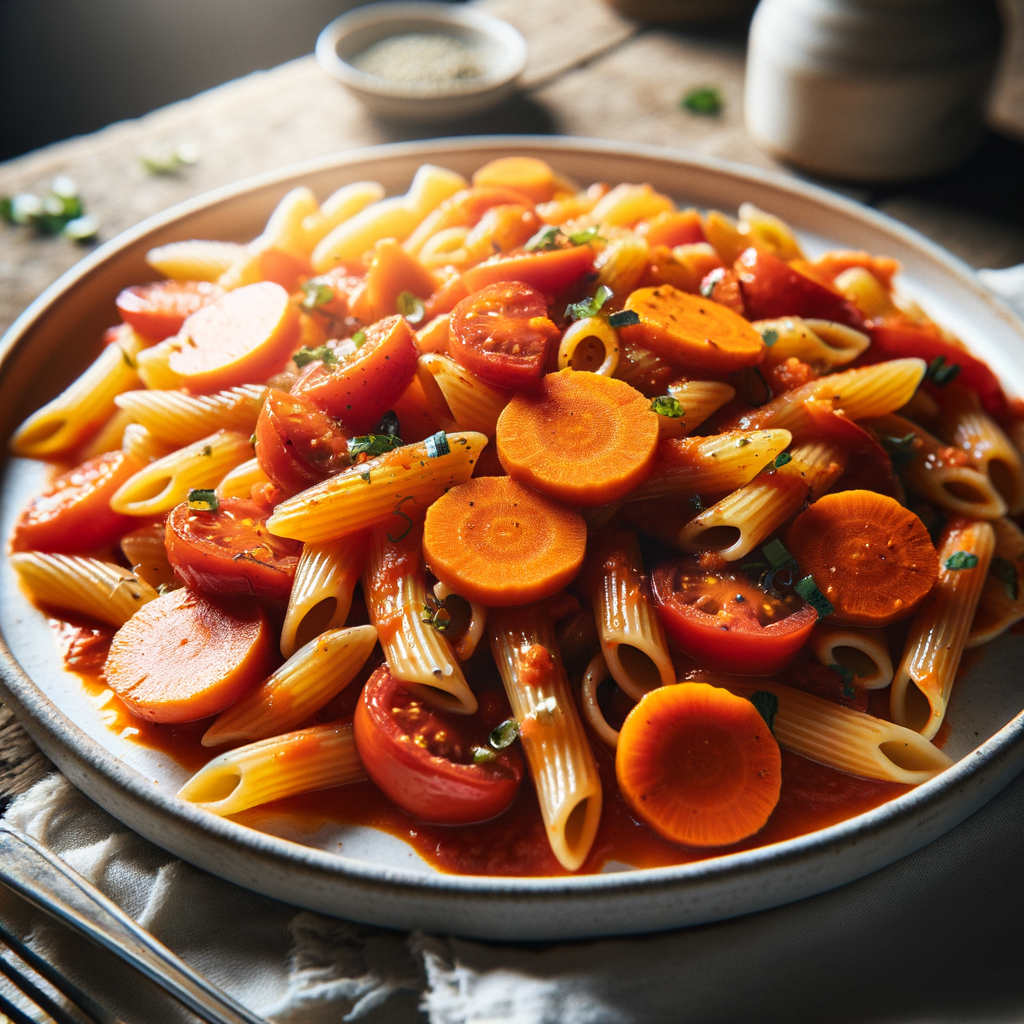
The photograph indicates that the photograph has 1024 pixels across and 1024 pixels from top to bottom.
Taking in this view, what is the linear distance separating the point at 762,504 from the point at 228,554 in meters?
1.55

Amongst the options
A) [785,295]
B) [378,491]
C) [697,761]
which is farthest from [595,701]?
[785,295]

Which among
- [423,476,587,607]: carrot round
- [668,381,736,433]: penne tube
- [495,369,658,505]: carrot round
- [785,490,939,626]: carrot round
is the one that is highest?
[495,369,658,505]: carrot round

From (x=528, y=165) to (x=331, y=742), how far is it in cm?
285

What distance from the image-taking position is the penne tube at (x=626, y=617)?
2.61 meters

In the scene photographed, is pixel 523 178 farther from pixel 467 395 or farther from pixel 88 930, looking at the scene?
pixel 88 930

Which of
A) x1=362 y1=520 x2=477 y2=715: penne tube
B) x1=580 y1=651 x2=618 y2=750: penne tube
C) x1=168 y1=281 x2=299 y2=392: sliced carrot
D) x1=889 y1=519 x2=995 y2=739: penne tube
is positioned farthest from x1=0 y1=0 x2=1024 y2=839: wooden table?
x1=580 y1=651 x2=618 y2=750: penne tube

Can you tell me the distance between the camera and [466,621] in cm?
274

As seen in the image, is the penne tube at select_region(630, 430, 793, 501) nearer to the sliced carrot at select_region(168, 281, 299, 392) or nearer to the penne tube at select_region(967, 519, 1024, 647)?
the penne tube at select_region(967, 519, 1024, 647)

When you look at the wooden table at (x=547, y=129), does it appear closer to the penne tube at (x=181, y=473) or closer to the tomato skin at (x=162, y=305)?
the tomato skin at (x=162, y=305)

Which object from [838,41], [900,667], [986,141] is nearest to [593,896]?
[900,667]

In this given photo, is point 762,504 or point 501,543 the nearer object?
point 501,543

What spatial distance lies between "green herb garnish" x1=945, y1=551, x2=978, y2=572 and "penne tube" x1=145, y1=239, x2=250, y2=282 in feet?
9.62

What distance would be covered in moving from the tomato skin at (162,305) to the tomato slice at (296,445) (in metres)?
1.07

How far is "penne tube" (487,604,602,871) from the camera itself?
7.78 ft
